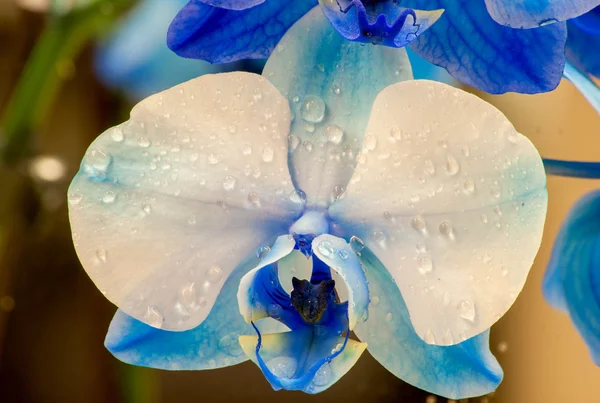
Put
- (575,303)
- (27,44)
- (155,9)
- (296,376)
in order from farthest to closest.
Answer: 1. (27,44)
2. (155,9)
3. (575,303)
4. (296,376)

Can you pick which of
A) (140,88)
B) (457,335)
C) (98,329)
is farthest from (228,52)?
(98,329)

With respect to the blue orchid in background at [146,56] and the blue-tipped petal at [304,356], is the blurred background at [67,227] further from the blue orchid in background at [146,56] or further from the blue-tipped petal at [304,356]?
the blue-tipped petal at [304,356]

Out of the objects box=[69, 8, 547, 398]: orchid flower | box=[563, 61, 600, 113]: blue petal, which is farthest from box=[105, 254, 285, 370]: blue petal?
box=[563, 61, 600, 113]: blue petal

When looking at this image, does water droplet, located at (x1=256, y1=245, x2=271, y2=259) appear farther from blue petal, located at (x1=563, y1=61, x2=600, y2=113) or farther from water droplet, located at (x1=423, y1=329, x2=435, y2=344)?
blue petal, located at (x1=563, y1=61, x2=600, y2=113)

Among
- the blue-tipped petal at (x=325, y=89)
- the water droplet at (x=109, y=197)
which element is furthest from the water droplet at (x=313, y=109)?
the water droplet at (x=109, y=197)

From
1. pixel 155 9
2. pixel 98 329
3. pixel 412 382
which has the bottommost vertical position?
pixel 98 329

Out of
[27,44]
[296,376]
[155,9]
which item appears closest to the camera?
[296,376]

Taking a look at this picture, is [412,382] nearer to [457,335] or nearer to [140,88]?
[457,335]
